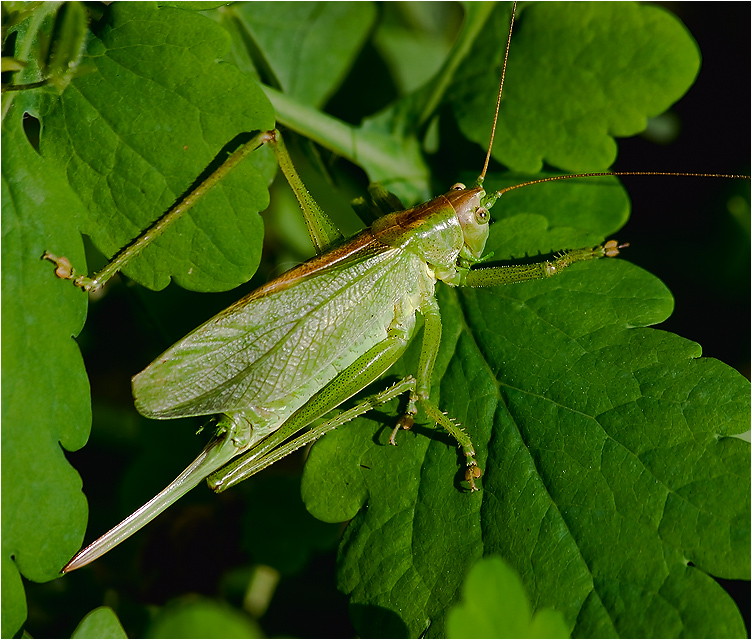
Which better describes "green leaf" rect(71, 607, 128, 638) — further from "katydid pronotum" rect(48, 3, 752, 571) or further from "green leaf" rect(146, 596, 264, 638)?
"green leaf" rect(146, 596, 264, 638)

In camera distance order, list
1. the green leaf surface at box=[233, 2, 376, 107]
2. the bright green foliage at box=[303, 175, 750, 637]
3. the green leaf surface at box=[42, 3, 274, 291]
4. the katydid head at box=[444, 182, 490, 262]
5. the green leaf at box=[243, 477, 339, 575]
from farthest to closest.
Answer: the green leaf surface at box=[233, 2, 376, 107]
the green leaf at box=[243, 477, 339, 575]
the katydid head at box=[444, 182, 490, 262]
the green leaf surface at box=[42, 3, 274, 291]
the bright green foliage at box=[303, 175, 750, 637]

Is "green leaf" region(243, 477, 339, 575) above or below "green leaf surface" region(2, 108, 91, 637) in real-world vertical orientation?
below

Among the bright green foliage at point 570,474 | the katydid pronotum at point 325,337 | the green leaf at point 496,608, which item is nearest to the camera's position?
the green leaf at point 496,608

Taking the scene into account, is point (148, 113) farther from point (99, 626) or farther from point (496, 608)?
point (496, 608)

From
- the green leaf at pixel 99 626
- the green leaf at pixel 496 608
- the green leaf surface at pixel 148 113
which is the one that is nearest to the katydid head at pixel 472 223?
the green leaf surface at pixel 148 113

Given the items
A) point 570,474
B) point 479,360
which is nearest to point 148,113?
point 479,360

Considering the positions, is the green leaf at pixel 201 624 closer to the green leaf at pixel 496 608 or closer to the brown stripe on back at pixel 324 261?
the green leaf at pixel 496 608

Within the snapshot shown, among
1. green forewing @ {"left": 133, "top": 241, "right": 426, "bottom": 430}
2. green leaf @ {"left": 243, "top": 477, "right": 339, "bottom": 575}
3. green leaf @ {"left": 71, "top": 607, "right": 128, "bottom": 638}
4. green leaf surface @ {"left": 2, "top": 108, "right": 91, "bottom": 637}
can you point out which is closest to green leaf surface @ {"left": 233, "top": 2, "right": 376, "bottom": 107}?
green forewing @ {"left": 133, "top": 241, "right": 426, "bottom": 430}

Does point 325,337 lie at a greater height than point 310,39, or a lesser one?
lesser
